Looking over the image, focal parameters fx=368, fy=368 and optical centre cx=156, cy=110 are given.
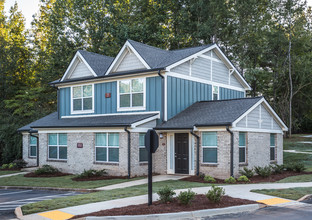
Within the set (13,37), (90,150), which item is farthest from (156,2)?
(90,150)

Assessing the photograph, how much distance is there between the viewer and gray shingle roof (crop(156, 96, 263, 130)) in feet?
61.1

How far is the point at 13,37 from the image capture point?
1869 inches

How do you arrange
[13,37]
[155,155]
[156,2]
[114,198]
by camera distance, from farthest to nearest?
1. [13,37]
2. [156,2]
3. [155,155]
4. [114,198]

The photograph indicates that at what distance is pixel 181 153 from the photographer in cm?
2025

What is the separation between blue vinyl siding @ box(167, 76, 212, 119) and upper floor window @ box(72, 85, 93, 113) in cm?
611

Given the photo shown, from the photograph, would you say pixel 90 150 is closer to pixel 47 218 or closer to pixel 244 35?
pixel 47 218

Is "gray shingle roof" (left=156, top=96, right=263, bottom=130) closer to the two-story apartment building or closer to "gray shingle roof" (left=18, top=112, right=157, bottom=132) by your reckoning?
the two-story apartment building

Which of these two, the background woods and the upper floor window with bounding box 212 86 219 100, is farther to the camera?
the background woods

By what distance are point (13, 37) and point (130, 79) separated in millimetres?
31011

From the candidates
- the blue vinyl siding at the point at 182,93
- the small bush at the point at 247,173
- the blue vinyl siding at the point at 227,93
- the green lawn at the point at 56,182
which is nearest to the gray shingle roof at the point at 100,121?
the blue vinyl siding at the point at 182,93

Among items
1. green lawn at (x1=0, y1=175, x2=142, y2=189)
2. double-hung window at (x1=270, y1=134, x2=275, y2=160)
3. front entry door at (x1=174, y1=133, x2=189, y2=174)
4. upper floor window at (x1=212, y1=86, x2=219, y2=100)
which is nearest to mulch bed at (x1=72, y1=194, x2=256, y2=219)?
green lawn at (x1=0, y1=175, x2=142, y2=189)

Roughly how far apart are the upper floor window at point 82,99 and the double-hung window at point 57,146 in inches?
96.0

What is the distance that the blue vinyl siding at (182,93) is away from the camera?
2142 centimetres

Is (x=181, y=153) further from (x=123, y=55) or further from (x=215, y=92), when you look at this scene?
(x=123, y=55)
